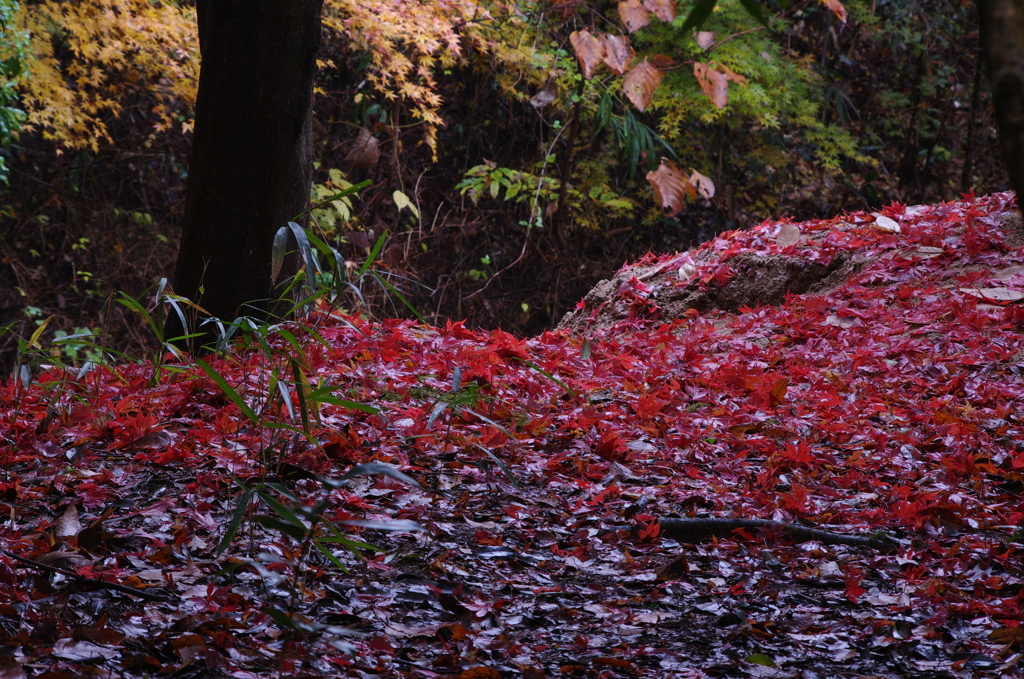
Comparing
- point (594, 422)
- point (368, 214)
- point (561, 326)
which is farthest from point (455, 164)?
point (594, 422)

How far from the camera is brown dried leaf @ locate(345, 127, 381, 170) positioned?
7.48 metres

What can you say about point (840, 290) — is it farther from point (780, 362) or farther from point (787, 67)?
point (787, 67)

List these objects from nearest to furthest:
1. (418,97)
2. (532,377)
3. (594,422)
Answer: (594,422) < (532,377) < (418,97)

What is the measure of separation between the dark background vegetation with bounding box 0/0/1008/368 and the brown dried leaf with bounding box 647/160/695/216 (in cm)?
261

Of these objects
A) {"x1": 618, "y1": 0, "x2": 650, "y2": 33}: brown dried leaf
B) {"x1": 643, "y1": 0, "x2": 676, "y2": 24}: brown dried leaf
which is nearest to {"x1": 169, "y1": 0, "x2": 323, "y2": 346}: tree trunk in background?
{"x1": 618, "y1": 0, "x2": 650, "y2": 33}: brown dried leaf

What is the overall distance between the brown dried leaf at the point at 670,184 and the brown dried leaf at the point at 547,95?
6.27 feet

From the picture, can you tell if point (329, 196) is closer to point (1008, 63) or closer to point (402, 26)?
point (402, 26)

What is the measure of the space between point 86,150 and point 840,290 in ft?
23.2

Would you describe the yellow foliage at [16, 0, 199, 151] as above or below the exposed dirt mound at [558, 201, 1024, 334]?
above

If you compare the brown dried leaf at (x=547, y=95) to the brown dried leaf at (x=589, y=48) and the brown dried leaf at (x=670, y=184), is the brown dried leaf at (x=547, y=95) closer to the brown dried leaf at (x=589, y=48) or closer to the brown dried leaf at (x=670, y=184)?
the brown dried leaf at (x=670, y=184)

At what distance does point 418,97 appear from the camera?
677 cm

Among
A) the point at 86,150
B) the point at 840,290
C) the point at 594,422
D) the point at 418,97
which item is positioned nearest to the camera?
the point at 594,422

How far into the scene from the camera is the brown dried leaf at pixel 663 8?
10.4 ft

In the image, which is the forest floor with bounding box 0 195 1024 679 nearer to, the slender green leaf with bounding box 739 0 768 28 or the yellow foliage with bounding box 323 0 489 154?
the slender green leaf with bounding box 739 0 768 28
